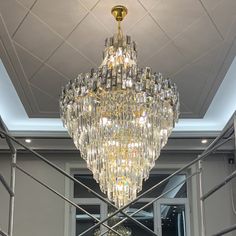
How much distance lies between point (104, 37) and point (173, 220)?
3.88 meters

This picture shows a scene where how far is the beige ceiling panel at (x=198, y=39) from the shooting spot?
164 inches

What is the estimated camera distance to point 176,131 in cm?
650

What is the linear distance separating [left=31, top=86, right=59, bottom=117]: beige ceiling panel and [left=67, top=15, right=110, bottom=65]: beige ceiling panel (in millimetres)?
1000

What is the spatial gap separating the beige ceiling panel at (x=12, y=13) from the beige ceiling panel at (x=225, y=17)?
5.06ft

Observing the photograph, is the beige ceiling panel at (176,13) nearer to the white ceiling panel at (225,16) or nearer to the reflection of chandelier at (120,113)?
the white ceiling panel at (225,16)

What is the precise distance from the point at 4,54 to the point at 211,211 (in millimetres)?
4037

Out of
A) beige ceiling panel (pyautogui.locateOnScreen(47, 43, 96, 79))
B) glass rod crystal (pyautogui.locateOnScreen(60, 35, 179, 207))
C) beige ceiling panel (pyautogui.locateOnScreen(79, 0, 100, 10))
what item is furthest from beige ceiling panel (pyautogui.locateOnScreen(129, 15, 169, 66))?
beige ceiling panel (pyautogui.locateOnScreen(47, 43, 96, 79))

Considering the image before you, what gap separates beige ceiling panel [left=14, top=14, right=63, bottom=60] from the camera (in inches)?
162

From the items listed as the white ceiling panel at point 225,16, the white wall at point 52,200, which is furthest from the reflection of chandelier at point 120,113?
the white wall at point 52,200

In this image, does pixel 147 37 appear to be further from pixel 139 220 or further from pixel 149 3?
pixel 139 220

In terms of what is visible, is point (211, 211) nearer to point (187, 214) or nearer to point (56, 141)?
point (187, 214)

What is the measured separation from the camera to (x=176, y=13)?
3.96m

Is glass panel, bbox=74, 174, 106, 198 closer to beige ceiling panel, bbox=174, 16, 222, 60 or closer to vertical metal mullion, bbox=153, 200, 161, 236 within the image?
vertical metal mullion, bbox=153, 200, 161, 236

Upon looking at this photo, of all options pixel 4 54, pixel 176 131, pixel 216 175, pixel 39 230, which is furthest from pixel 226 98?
pixel 39 230
